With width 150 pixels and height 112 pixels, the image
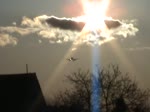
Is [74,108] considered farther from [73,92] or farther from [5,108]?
[5,108]

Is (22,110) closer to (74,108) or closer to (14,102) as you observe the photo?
(14,102)

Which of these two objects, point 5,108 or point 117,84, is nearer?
point 5,108

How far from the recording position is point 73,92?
2707 inches

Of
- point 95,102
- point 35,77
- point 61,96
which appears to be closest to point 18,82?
point 35,77

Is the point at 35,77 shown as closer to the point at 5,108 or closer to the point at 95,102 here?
the point at 5,108

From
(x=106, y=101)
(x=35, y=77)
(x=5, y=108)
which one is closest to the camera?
(x=5, y=108)

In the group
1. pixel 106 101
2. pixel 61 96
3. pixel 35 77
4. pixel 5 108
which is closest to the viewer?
pixel 5 108

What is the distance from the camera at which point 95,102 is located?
66625mm

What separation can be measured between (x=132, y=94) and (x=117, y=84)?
202 centimetres

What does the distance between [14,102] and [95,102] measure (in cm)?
1652

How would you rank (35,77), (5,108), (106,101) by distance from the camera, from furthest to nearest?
1. (106,101)
2. (35,77)
3. (5,108)

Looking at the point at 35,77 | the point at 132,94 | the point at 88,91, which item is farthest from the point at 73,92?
the point at 35,77

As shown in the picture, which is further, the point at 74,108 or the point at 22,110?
the point at 74,108

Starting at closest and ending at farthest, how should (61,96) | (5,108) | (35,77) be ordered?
(5,108) < (35,77) < (61,96)
